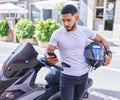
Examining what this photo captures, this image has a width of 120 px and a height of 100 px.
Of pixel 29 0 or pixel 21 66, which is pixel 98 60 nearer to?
pixel 21 66

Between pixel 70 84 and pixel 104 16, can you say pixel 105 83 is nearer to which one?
pixel 70 84

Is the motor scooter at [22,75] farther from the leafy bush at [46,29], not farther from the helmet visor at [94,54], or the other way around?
the leafy bush at [46,29]

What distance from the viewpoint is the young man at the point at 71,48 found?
7.70ft

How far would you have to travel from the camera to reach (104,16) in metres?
13.0

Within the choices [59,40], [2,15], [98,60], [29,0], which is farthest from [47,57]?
[2,15]

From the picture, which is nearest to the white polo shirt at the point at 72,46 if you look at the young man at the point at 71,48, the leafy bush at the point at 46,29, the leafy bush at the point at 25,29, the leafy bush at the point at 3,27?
the young man at the point at 71,48

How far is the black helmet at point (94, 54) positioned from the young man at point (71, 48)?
0.06 metres

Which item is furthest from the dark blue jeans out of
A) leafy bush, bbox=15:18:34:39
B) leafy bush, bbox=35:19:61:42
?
leafy bush, bbox=15:18:34:39

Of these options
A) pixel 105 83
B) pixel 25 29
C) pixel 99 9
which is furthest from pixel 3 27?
pixel 105 83

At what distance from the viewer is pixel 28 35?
10805 mm

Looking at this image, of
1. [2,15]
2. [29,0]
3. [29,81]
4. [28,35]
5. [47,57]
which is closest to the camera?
[47,57]

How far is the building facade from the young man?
9.99 meters

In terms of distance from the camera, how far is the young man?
7.70ft

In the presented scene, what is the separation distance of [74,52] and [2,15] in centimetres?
1888
